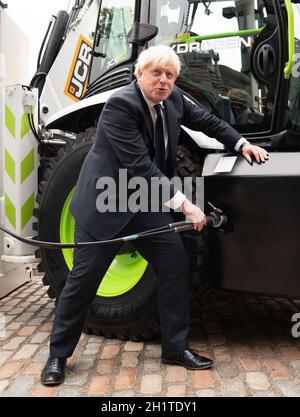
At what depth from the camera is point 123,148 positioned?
2539 mm

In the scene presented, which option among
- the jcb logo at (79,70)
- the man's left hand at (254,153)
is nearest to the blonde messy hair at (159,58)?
the man's left hand at (254,153)

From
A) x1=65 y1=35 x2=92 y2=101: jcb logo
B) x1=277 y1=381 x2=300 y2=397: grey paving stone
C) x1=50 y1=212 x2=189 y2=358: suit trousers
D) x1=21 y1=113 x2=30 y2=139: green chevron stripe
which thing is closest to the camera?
x1=277 y1=381 x2=300 y2=397: grey paving stone

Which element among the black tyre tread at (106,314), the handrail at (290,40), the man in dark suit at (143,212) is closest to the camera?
the man in dark suit at (143,212)

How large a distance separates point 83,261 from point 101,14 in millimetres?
1949

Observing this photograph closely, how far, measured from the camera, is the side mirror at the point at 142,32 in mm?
3113

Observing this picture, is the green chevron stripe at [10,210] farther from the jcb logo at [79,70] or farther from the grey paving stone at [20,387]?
the grey paving stone at [20,387]

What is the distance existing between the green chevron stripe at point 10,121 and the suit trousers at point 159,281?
1.40m

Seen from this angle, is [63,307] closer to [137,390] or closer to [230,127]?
[137,390]

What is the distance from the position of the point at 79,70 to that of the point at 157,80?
2.07 meters

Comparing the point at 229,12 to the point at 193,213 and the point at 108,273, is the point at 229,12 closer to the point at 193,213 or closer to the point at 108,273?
the point at 193,213

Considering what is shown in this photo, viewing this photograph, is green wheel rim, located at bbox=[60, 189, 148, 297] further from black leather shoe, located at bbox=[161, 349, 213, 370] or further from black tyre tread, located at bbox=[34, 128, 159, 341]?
black leather shoe, located at bbox=[161, 349, 213, 370]

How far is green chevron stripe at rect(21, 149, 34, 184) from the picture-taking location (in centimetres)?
380

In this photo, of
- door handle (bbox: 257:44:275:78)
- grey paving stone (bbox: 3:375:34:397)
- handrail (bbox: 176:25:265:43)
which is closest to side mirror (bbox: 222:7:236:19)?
handrail (bbox: 176:25:265:43)

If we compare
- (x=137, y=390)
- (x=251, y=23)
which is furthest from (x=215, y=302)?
(x=251, y=23)
